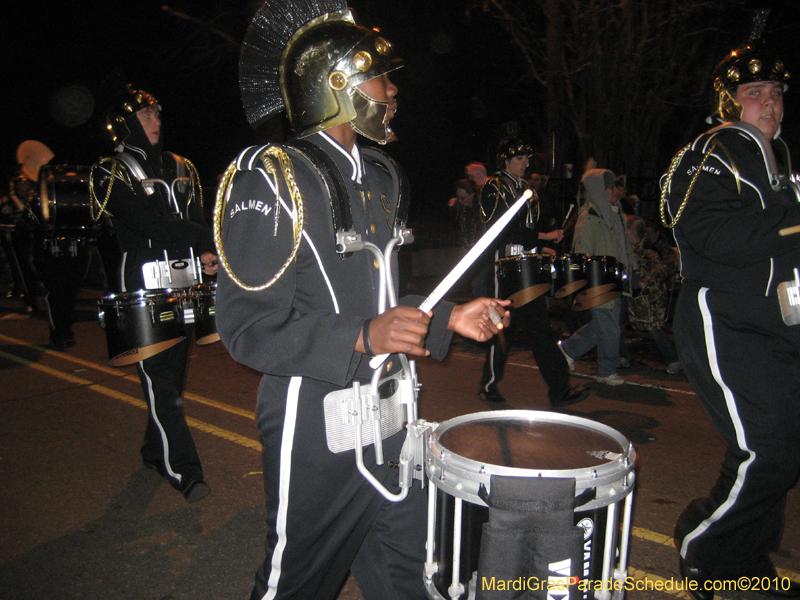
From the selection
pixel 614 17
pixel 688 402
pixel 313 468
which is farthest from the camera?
pixel 614 17

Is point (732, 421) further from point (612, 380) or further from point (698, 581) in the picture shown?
point (612, 380)

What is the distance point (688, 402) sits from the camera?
18.6 feet

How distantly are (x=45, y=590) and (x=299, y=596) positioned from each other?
1.85 m

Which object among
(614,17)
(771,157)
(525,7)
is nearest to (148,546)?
(771,157)

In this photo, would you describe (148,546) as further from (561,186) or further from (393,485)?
(561,186)

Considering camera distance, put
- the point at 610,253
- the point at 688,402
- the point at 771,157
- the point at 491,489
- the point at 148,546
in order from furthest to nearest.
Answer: the point at 610,253
the point at 688,402
the point at 148,546
the point at 771,157
the point at 491,489

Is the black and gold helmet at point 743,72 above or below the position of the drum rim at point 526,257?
above

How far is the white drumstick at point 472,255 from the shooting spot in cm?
152

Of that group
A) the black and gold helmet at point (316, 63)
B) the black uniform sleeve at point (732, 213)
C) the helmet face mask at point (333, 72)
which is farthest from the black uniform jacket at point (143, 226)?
the black uniform sleeve at point (732, 213)

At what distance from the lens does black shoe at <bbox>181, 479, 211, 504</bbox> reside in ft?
12.3

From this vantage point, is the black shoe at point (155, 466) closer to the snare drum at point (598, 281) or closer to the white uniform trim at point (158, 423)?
the white uniform trim at point (158, 423)

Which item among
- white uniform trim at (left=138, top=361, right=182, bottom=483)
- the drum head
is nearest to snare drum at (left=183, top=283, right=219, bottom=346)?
white uniform trim at (left=138, top=361, right=182, bottom=483)

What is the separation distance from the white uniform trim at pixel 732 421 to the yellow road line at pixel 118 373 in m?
3.40

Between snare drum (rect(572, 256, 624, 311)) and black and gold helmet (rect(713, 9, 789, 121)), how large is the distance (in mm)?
2854
